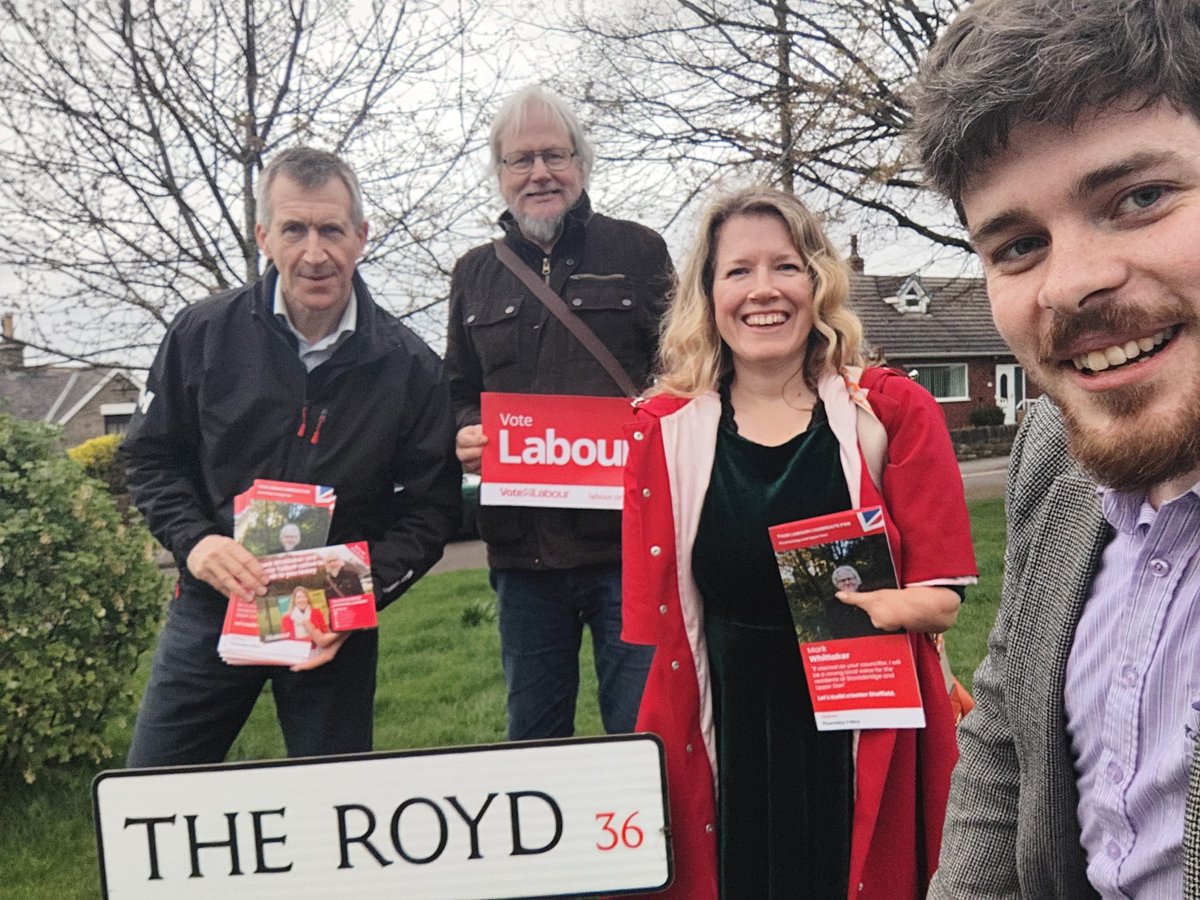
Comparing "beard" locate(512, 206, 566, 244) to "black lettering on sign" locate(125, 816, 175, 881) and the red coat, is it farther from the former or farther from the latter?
"black lettering on sign" locate(125, 816, 175, 881)

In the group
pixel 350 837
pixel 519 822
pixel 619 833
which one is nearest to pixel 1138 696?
pixel 619 833

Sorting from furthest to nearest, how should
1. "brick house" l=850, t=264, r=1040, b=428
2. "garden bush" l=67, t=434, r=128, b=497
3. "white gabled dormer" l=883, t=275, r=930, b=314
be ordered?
1. "white gabled dormer" l=883, t=275, r=930, b=314
2. "brick house" l=850, t=264, r=1040, b=428
3. "garden bush" l=67, t=434, r=128, b=497

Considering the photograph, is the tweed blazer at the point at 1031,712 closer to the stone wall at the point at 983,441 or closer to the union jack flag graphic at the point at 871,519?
the union jack flag graphic at the point at 871,519

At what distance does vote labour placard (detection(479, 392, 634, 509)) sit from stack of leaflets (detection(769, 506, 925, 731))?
29.2 inches

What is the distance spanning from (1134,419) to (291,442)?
80.8 inches

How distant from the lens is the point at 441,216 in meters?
7.05

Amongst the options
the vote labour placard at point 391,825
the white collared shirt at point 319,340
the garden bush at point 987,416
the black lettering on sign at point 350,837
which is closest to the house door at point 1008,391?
the garden bush at point 987,416

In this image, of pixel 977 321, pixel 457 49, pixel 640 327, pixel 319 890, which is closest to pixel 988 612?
pixel 640 327

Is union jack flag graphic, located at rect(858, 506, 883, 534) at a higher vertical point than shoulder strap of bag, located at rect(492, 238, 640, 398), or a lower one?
lower

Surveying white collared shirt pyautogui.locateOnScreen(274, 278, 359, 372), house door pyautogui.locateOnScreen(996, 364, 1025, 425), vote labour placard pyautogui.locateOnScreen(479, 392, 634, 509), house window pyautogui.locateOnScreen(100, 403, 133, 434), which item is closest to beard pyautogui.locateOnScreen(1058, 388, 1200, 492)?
vote labour placard pyautogui.locateOnScreen(479, 392, 634, 509)

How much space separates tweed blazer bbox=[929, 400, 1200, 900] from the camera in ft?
4.19

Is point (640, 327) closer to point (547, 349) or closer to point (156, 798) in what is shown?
point (547, 349)

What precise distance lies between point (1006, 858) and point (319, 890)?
1089 millimetres

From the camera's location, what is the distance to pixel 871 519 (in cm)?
200
